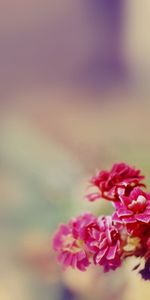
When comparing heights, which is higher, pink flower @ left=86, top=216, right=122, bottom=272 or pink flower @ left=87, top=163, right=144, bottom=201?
pink flower @ left=87, top=163, right=144, bottom=201

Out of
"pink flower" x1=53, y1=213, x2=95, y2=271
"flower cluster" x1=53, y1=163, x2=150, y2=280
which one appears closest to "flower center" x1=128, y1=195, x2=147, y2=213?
"flower cluster" x1=53, y1=163, x2=150, y2=280

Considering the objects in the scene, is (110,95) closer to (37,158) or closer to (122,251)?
(37,158)

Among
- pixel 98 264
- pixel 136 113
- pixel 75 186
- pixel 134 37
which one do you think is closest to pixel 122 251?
pixel 98 264

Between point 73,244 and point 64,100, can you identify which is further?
point 64,100

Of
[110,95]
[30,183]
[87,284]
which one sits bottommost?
[87,284]

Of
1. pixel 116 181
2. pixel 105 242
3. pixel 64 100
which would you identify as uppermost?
pixel 64 100

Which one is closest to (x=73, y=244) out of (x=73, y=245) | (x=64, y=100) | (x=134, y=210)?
(x=73, y=245)

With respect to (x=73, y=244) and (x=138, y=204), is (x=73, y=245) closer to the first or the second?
(x=73, y=244)

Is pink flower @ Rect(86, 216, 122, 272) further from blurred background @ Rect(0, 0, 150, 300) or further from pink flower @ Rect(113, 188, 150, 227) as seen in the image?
blurred background @ Rect(0, 0, 150, 300)
